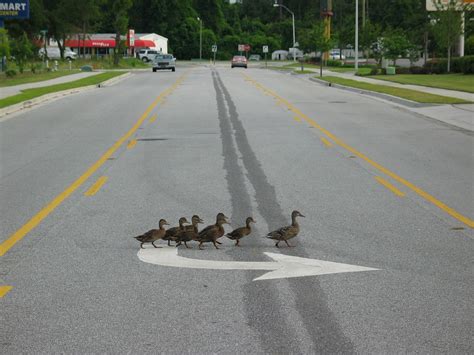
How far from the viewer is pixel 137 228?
9.38 meters

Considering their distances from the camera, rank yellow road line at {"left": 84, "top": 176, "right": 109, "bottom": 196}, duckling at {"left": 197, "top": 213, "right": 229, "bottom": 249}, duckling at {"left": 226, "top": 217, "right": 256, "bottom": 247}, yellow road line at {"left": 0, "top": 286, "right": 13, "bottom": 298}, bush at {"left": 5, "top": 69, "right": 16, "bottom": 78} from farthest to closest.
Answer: bush at {"left": 5, "top": 69, "right": 16, "bottom": 78} < yellow road line at {"left": 84, "top": 176, "right": 109, "bottom": 196} < duckling at {"left": 226, "top": 217, "right": 256, "bottom": 247} < duckling at {"left": 197, "top": 213, "right": 229, "bottom": 249} < yellow road line at {"left": 0, "top": 286, "right": 13, "bottom": 298}

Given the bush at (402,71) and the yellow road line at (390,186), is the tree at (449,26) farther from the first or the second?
the yellow road line at (390,186)

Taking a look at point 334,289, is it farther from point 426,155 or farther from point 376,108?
point 376,108

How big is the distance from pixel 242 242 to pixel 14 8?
155 ft

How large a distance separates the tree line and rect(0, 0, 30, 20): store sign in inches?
1049

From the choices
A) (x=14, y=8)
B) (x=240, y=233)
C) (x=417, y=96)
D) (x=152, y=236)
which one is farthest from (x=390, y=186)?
(x=14, y=8)

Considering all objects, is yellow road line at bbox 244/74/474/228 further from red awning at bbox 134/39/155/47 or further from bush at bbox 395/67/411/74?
red awning at bbox 134/39/155/47

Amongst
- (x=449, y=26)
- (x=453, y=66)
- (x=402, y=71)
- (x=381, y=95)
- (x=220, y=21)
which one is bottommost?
(x=381, y=95)

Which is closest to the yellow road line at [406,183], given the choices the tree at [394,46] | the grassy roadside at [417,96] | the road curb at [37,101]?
the grassy roadside at [417,96]

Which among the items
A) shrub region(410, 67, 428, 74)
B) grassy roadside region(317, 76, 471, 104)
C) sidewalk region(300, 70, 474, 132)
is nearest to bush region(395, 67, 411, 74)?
shrub region(410, 67, 428, 74)

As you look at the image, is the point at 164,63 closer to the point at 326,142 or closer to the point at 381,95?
the point at 381,95

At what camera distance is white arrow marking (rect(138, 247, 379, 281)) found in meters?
7.36

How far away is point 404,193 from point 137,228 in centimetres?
416

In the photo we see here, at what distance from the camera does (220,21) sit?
163625 mm
